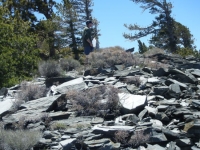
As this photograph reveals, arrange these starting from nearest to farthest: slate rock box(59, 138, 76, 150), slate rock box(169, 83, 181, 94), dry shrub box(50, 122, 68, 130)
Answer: slate rock box(59, 138, 76, 150)
dry shrub box(50, 122, 68, 130)
slate rock box(169, 83, 181, 94)

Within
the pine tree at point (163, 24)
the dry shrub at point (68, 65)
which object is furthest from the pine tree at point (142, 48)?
the dry shrub at point (68, 65)

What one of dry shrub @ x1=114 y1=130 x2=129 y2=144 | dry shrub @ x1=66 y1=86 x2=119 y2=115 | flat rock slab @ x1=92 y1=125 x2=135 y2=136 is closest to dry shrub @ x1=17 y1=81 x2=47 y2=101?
dry shrub @ x1=66 y1=86 x2=119 y2=115

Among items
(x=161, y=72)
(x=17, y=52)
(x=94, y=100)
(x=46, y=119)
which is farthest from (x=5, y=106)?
(x=17, y=52)

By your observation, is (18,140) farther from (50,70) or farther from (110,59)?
(110,59)

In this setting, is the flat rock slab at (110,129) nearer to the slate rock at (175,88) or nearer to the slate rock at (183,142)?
the slate rock at (183,142)

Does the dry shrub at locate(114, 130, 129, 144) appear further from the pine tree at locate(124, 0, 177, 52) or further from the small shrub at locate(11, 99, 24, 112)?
the pine tree at locate(124, 0, 177, 52)

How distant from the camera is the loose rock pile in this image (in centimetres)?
563

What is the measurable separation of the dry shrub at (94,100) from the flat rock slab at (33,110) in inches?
22.6

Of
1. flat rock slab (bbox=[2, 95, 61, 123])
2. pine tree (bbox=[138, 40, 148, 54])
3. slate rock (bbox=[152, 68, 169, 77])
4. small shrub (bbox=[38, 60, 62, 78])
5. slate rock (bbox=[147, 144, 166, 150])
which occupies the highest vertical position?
pine tree (bbox=[138, 40, 148, 54])

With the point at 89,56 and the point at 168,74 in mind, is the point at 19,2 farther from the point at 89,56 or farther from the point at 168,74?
the point at 168,74

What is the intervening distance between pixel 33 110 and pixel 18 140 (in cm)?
222

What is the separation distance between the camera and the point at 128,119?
21.7 ft

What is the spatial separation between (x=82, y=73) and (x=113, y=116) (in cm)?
638

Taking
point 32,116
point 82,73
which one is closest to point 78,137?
point 32,116
